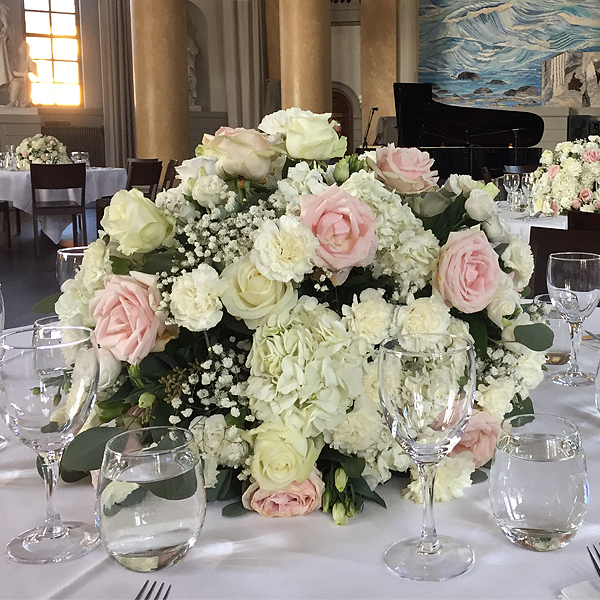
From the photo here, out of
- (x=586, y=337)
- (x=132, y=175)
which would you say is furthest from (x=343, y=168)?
(x=132, y=175)

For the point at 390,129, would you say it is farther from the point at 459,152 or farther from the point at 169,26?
the point at 169,26

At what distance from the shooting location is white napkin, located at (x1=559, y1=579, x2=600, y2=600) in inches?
29.2

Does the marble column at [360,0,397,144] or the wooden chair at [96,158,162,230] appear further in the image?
the marble column at [360,0,397,144]

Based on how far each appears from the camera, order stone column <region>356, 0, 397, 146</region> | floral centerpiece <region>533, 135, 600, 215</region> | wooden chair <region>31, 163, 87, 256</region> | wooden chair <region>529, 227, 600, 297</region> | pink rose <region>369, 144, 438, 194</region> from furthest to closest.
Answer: stone column <region>356, 0, 397, 146</region> < wooden chair <region>31, 163, 87, 256</region> < floral centerpiece <region>533, 135, 600, 215</region> < wooden chair <region>529, 227, 600, 297</region> < pink rose <region>369, 144, 438, 194</region>

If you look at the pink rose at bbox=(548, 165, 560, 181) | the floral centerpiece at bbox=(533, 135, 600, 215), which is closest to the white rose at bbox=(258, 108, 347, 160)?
the floral centerpiece at bbox=(533, 135, 600, 215)

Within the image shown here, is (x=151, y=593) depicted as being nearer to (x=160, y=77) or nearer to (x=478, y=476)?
(x=478, y=476)

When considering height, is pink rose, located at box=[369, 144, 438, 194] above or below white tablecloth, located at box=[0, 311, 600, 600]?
above

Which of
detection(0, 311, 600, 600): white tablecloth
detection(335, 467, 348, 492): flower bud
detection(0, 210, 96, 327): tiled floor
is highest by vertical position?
detection(335, 467, 348, 492): flower bud

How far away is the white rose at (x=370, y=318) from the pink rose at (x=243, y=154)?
246 millimetres

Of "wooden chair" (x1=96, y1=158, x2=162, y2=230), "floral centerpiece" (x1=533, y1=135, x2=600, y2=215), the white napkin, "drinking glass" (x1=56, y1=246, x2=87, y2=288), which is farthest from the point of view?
"wooden chair" (x1=96, y1=158, x2=162, y2=230)

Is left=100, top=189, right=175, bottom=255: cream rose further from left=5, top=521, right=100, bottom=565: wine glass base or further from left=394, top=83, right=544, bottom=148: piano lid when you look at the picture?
left=394, top=83, right=544, bottom=148: piano lid

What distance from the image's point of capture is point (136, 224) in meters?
0.97

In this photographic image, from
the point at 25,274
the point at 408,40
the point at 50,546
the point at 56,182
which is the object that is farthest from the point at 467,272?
the point at 408,40

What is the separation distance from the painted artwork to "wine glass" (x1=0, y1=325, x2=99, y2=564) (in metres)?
14.7
